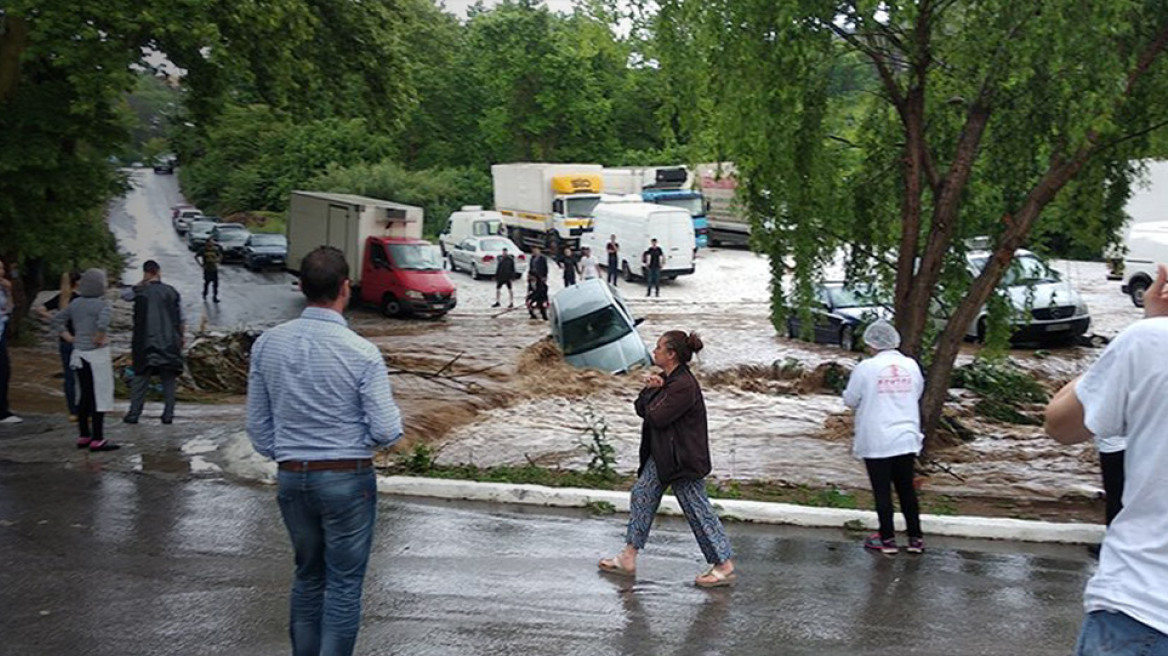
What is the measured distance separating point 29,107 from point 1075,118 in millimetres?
16182

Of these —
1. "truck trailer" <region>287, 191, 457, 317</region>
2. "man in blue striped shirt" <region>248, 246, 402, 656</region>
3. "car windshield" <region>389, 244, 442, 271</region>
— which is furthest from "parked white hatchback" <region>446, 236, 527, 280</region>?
"man in blue striped shirt" <region>248, 246, 402, 656</region>

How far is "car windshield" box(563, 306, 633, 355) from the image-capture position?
21.2m

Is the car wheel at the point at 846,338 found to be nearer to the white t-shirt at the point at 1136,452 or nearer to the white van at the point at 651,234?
the white van at the point at 651,234

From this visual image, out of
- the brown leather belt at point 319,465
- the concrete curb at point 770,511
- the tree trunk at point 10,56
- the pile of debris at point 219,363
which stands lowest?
the pile of debris at point 219,363

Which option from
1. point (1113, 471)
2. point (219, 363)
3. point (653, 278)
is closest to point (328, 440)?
point (1113, 471)

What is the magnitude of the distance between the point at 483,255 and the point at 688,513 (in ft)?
119

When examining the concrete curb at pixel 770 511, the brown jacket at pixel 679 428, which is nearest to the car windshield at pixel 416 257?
the concrete curb at pixel 770 511

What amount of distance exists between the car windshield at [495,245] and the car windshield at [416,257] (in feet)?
26.4

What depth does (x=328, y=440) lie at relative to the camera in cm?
A: 507

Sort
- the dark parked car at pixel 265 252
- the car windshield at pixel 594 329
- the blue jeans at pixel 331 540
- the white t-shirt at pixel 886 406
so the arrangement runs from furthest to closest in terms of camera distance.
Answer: the dark parked car at pixel 265 252, the car windshield at pixel 594 329, the white t-shirt at pixel 886 406, the blue jeans at pixel 331 540

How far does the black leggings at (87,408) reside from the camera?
36.7 feet

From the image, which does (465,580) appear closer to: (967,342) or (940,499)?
(940,499)

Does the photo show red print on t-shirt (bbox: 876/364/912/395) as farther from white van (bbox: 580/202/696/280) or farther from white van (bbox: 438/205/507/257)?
white van (bbox: 438/205/507/257)

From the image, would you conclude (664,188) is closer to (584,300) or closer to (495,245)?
(495,245)
